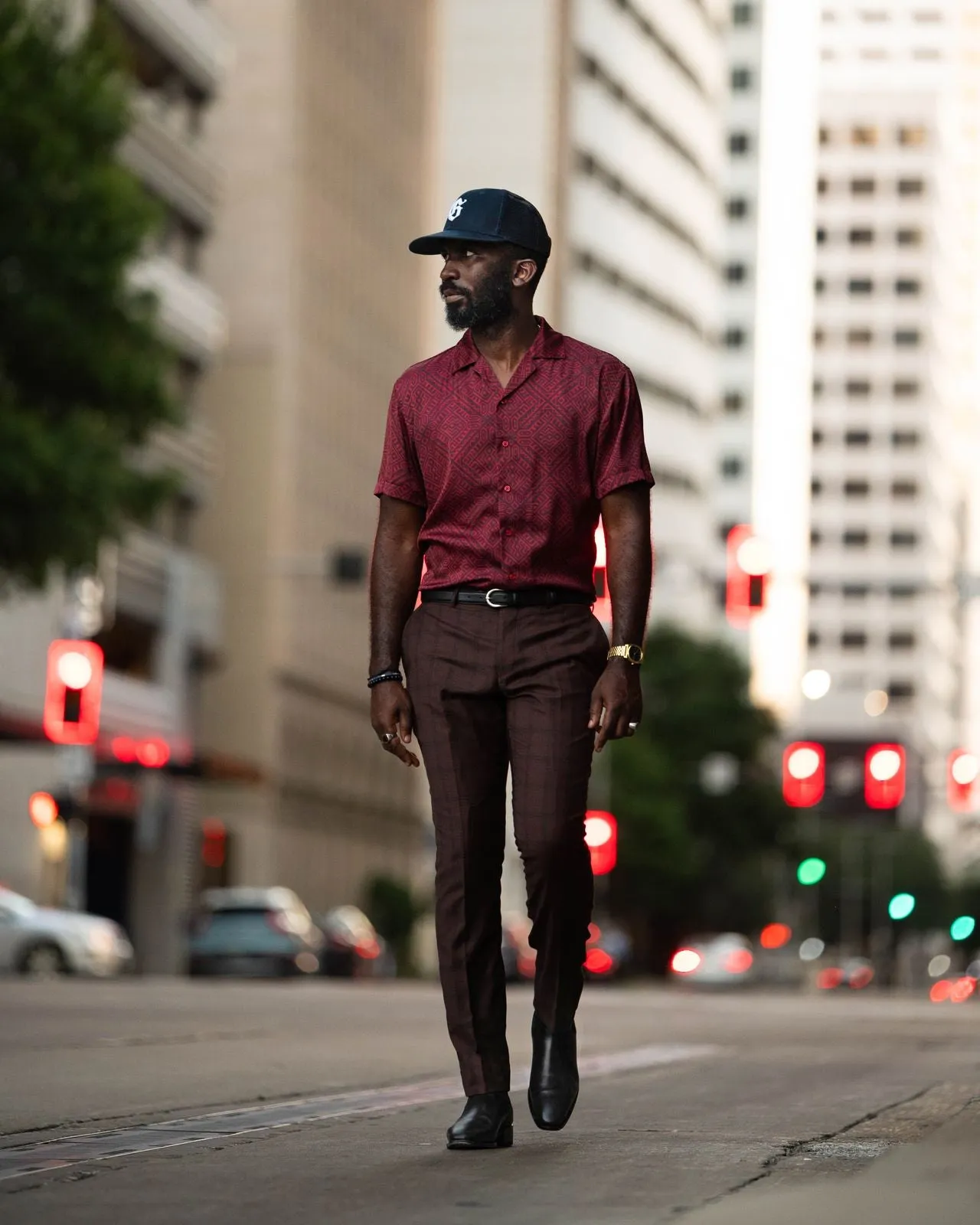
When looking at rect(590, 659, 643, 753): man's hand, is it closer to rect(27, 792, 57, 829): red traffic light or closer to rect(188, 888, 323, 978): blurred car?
rect(27, 792, 57, 829): red traffic light

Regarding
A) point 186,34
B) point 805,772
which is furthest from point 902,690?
point 805,772

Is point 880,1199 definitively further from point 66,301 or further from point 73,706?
point 73,706

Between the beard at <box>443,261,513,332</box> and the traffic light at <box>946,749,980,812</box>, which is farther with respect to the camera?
the traffic light at <box>946,749,980,812</box>

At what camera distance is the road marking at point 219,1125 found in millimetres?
7441

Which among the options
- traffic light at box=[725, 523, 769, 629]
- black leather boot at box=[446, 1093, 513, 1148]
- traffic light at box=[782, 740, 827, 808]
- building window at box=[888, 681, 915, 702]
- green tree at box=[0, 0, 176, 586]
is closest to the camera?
black leather boot at box=[446, 1093, 513, 1148]

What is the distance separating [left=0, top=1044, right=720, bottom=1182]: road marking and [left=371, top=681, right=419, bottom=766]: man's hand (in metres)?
1.13

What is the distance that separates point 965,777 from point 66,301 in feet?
65.3

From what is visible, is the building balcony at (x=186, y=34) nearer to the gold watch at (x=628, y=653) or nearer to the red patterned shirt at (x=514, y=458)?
the red patterned shirt at (x=514, y=458)

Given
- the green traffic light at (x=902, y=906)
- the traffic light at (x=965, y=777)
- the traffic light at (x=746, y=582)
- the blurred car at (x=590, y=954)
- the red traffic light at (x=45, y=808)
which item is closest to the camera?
the green traffic light at (x=902, y=906)

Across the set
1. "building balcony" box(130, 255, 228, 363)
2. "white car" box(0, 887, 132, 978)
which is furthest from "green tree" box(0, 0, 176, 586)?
"building balcony" box(130, 255, 228, 363)

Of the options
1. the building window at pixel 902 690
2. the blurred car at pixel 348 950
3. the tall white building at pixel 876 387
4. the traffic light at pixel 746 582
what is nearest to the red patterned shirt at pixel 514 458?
the traffic light at pixel 746 582

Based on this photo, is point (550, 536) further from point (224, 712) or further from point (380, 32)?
point (380, 32)

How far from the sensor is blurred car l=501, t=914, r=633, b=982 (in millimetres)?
56125

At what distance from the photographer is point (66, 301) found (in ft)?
99.1
